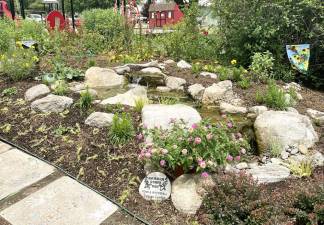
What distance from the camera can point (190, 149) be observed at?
318 centimetres

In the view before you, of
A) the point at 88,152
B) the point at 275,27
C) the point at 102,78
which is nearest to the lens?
the point at 88,152

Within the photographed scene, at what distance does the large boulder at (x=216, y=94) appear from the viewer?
508 cm

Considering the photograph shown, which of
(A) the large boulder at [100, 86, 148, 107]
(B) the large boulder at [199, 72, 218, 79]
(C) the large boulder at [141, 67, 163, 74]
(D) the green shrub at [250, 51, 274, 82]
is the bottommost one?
(A) the large boulder at [100, 86, 148, 107]

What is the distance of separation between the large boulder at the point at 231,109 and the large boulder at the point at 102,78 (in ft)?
5.78

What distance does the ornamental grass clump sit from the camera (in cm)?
311

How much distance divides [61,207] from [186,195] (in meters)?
1.13

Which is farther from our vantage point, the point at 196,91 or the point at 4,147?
the point at 196,91

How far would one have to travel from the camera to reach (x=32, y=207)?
2.98 metres

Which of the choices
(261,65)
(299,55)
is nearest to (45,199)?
(261,65)

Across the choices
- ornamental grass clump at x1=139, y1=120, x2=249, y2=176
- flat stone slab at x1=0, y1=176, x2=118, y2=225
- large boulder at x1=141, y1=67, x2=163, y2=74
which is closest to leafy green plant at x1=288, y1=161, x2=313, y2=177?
ornamental grass clump at x1=139, y1=120, x2=249, y2=176

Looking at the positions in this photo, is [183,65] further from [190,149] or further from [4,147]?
[4,147]

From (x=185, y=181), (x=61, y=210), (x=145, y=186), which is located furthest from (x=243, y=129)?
(x=61, y=210)

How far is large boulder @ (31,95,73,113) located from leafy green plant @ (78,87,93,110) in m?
0.19

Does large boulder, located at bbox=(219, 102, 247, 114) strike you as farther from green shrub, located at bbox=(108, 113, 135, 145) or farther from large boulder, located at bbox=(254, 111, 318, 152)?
green shrub, located at bbox=(108, 113, 135, 145)
